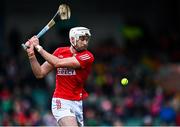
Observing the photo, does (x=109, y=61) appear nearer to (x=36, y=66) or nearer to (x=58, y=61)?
(x=36, y=66)

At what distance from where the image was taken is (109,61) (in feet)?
64.1

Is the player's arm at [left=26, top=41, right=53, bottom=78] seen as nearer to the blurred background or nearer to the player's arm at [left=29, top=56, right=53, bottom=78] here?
the player's arm at [left=29, top=56, right=53, bottom=78]

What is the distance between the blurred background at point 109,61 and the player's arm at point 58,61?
604cm

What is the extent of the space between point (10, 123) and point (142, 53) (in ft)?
16.4

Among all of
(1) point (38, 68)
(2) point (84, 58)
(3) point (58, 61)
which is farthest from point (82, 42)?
(1) point (38, 68)

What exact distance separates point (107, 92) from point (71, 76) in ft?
25.2

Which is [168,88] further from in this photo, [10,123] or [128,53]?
[10,123]

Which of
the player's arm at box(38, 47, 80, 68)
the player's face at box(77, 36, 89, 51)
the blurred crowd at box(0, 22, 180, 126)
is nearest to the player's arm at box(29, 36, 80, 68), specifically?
the player's arm at box(38, 47, 80, 68)

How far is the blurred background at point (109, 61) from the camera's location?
57.3 feet

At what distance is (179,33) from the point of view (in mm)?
21641

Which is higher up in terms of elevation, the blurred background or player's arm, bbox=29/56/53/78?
player's arm, bbox=29/56/53/78

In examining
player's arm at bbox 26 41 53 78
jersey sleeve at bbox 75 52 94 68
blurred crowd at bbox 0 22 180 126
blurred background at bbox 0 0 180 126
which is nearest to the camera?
player's arm at bbox 26 41 53 78

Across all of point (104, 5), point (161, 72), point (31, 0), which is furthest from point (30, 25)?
point (161, 72)

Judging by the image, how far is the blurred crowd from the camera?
1705cm
